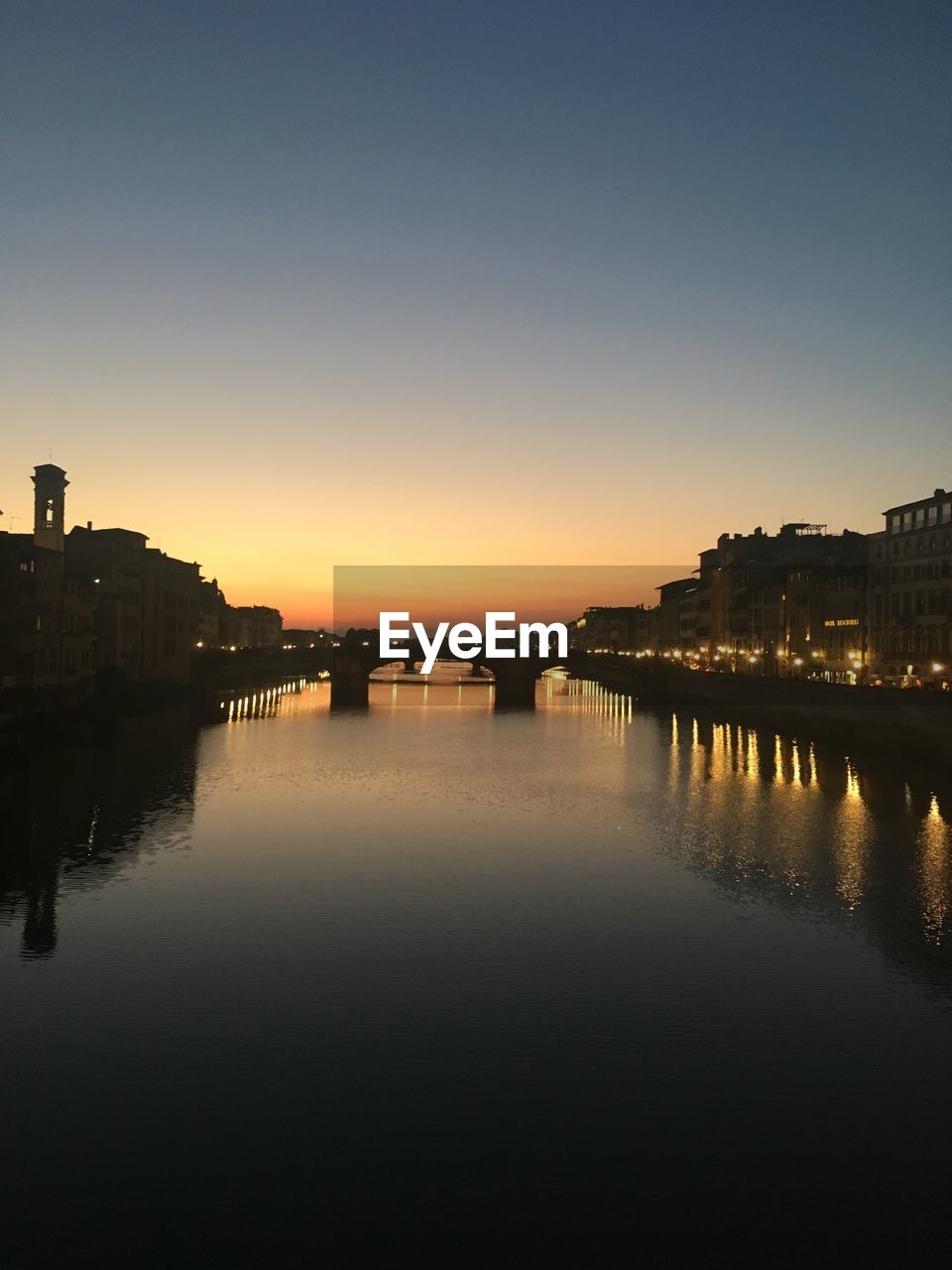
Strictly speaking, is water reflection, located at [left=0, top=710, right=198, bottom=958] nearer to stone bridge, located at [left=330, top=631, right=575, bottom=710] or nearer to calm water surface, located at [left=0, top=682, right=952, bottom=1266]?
calm water surface, located at [left=0, top=682, right=952, bottom=1266]

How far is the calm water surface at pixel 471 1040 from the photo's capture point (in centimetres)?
1082

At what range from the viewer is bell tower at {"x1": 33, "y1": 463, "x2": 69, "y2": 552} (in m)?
70.8

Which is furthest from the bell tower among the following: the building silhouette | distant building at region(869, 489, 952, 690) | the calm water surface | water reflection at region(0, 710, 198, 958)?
distant building at region(869, 489, 952, 690)

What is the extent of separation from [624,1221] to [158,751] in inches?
1730

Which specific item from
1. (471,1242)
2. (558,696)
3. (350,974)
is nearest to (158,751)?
(350,974)

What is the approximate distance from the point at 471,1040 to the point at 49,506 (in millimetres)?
64802

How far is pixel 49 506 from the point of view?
236ft

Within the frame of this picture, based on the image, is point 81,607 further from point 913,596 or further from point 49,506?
point 913,596

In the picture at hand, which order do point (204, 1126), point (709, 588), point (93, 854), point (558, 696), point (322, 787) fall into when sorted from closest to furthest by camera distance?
point (204, 1126) → point (93, 854) → point (322, 787) → point (558, 696) → point (709, 588)

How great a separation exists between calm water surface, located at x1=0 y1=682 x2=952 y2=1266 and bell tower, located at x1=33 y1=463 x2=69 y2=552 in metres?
40.6

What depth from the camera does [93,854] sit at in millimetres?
28016

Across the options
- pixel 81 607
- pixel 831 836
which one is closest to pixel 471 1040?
pixel 831 836

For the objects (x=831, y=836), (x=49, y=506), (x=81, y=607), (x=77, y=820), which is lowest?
(x=831, y=836)

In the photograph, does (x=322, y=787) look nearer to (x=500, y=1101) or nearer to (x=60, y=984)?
(x=60, y=984)
